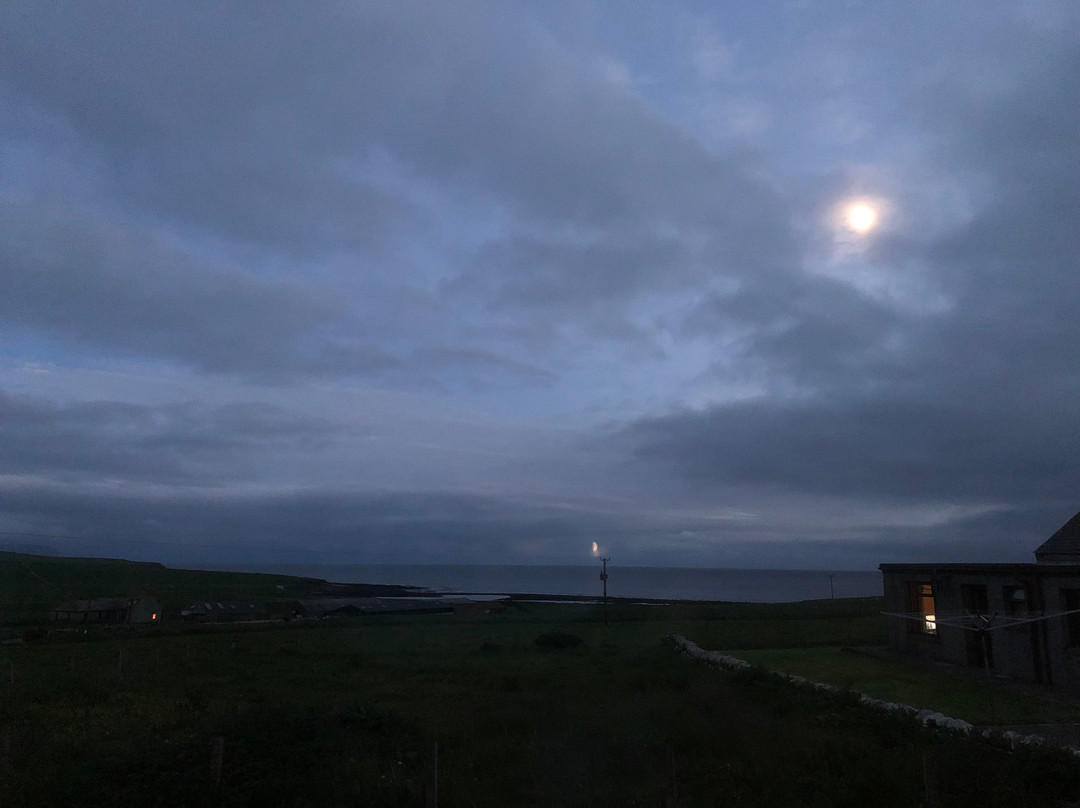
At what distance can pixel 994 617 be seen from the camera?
19.7 m

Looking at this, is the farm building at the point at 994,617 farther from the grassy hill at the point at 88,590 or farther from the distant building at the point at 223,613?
the grassy hill at the point at 88,590

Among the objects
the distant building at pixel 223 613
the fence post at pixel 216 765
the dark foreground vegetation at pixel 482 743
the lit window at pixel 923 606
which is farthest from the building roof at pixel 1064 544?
the distant building at pixel 223 613

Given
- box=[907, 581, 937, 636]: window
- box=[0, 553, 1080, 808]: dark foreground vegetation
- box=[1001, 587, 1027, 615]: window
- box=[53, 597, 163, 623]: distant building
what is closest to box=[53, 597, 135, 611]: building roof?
box=[53, 597, 163, 623]: distant building

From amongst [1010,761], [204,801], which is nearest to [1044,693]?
[1010,761]

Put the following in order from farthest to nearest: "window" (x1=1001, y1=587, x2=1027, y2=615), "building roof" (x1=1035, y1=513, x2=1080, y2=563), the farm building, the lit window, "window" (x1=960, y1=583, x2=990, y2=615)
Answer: "building roof" (x1=1035, y1=513, x2=1080, y2=563)
the lit window
"window" (x1=960, y1=583, x2=990, y2=615)
"window" (x1=1001, y1=587, x2=1027, y2=615)
the farm building

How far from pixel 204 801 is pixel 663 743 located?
26.6ft

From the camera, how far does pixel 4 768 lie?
36.0 ft

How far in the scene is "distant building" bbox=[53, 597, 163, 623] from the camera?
54.0 m

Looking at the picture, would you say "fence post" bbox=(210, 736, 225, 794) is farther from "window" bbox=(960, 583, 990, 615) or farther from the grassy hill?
the grassy hill

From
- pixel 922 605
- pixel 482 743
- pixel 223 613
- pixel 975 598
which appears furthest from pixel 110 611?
pixel 975 598

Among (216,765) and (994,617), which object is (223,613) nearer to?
(216,765)

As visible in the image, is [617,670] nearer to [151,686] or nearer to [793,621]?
[151,686]

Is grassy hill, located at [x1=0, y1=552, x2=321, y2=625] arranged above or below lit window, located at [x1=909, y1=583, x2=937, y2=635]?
below

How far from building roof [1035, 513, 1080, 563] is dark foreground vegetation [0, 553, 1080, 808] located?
16.6 m
